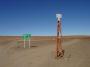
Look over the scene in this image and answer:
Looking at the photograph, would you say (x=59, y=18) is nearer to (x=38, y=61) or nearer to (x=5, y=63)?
(x=38, y=61)

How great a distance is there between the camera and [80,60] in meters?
18.5

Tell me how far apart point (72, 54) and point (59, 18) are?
3.24 meters

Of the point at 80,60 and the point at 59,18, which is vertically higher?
the point at 59,18

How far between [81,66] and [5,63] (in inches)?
247

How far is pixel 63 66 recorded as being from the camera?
57.0 ft

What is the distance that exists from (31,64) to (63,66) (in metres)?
2.53

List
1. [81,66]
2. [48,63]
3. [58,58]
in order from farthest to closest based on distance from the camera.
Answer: [58,58], [48,63], [81,66]

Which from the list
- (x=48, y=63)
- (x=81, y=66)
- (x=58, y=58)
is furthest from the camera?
Answer: (x=58, y=58)

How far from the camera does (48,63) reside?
1847 cm

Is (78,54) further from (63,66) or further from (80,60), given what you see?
(63,66)

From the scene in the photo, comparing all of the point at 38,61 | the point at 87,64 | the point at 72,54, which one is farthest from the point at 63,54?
the point at 87,64

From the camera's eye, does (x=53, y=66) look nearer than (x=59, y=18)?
Yes

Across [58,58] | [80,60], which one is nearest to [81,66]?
[80,60]

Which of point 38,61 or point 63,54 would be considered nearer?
point 38,61
